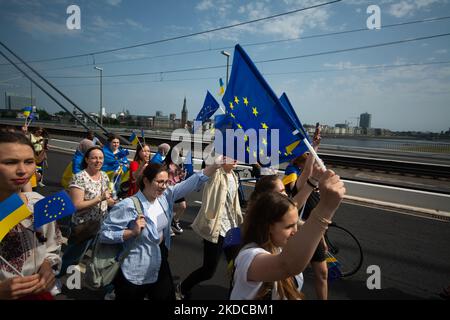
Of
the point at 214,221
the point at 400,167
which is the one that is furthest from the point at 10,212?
the point at 400,167

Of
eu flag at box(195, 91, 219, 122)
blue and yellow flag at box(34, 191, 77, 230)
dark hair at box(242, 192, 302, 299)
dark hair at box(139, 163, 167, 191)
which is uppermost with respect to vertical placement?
eu flag at box(195, 91, 219, 122)

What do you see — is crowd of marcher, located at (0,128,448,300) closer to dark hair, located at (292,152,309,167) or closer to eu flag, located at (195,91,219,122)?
dark hair, located at (292,152,309,167)

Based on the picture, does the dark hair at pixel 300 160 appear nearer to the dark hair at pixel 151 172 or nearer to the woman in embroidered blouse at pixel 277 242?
the dark hair at pixel 151 172

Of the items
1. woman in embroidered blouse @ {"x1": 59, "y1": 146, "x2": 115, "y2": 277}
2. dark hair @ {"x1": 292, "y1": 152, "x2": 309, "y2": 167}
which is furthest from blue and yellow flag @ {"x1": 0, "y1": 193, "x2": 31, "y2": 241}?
dark hair @ {"x1": 292, "y1": 152, "x2": 309, "y2": 167}

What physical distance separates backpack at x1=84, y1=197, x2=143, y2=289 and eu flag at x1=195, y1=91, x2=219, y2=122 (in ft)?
8.51

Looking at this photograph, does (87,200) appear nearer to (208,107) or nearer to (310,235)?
(208,107)

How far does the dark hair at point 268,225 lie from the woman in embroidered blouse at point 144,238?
3.23ft

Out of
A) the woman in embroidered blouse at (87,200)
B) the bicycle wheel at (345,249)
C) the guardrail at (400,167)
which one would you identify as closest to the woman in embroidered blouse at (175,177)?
the woman in embroidered blouse at (87,200)

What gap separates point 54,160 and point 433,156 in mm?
25313

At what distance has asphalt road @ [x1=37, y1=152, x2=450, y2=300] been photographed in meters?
3.41

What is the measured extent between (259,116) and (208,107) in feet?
8.28

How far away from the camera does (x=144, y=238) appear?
229cm
